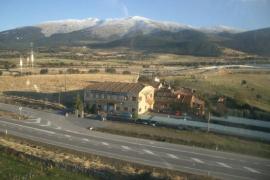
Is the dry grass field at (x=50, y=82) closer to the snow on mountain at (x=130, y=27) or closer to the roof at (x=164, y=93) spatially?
the roof at (x=164, y=93)

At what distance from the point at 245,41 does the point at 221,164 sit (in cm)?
3838

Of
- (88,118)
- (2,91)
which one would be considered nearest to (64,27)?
(2,91)

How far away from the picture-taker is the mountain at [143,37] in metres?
51.4

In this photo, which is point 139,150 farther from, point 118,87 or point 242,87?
point 242,87

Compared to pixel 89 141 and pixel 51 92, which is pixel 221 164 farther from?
pixel 51 92

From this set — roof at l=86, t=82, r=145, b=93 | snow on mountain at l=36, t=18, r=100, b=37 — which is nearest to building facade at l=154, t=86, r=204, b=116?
roof at l=86, t=82, r=145, b=93

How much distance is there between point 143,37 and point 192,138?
75850 millimetres

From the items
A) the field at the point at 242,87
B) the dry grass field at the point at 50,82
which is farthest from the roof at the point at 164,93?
the dry grass field at the point at 50,82

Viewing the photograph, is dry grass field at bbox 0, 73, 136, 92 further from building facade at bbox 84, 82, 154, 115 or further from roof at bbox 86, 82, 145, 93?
building facade at bbox 84, 82, 154, 115

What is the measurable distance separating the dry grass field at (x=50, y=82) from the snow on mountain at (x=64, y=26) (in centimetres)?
7806

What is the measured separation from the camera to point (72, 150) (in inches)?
452

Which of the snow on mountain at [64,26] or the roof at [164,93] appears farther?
the snow on mountain at [64,26]

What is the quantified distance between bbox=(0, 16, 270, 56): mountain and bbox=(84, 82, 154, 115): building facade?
6.03 metres

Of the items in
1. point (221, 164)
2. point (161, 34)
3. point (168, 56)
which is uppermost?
point (161, 34)
